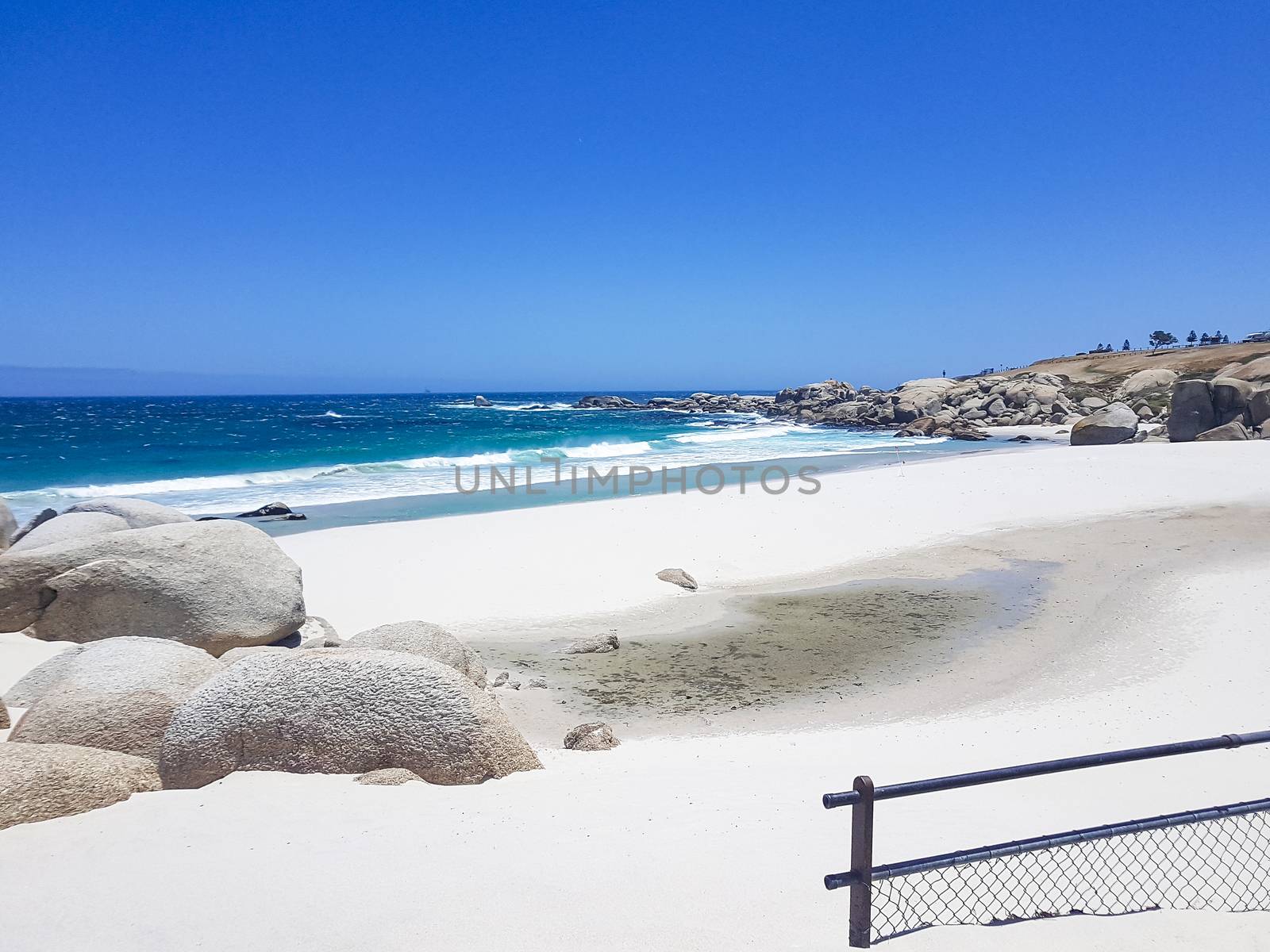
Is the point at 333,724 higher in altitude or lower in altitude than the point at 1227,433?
lower

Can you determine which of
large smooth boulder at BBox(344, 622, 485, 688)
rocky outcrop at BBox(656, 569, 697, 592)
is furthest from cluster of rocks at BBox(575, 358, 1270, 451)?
large smooth boulder at BBox(344, 622, 485, 688)

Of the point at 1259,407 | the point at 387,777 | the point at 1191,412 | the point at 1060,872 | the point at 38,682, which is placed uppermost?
the point at 1259,407

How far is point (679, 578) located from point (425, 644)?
5599 millimetres

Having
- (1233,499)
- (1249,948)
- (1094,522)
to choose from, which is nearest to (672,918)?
(1249,948)

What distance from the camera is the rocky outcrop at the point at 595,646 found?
952 cm

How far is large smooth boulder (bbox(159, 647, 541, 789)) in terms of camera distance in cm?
505

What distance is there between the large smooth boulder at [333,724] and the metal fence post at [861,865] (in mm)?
2818

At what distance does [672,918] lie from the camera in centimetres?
360

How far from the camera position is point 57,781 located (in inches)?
173

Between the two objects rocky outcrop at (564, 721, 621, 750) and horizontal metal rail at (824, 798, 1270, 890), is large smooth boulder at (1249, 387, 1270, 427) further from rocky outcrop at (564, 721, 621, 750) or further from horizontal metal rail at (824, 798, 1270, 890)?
horizontal metal rail at (824, 798, 1270, 890)

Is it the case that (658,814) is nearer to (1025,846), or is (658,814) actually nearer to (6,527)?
(1025,846)

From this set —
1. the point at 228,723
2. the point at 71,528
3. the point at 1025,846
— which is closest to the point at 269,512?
the point at 71,528

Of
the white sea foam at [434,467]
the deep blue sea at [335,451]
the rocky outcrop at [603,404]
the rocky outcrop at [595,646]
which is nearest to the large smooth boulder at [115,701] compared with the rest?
the rocky outcrop at [595,646]

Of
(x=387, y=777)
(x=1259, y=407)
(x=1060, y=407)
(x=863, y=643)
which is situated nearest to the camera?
(x=387, y=777)
